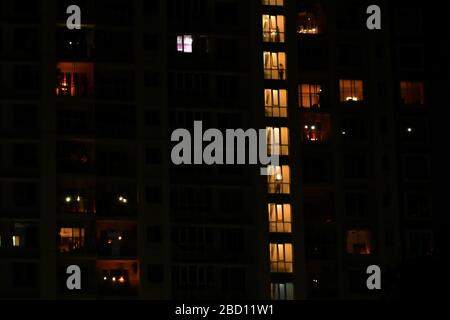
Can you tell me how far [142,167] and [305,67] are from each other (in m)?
15.7

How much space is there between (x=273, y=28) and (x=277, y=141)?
9.33 metres

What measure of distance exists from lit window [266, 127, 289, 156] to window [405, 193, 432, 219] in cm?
1071

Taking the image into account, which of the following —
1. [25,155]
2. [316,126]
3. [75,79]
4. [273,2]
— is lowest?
[25,155]

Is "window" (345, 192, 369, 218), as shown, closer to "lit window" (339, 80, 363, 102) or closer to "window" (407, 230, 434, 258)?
"window" (407, 230, 434, 258)

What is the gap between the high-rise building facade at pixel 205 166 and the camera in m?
96.6

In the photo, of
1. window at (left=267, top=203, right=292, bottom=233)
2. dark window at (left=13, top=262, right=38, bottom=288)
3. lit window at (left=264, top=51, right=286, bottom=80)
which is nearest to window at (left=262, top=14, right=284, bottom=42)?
lit window at (left=264, top=51, right=286, bottom=80)

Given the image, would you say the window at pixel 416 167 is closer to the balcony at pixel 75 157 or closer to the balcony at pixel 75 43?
the balcony at pixel 75 157

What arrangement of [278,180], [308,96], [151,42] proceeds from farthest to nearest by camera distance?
1. [308,96]
2. [278,180]
3. [151,42]

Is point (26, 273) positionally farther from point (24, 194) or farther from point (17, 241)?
point (24, 194)

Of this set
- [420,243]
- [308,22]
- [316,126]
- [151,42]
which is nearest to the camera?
[151,42]

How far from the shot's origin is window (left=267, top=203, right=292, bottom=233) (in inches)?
3915

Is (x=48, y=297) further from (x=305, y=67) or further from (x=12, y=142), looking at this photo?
(x=305, y=67)

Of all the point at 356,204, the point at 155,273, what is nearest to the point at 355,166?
the point at 356,204

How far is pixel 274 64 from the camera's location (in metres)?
103
